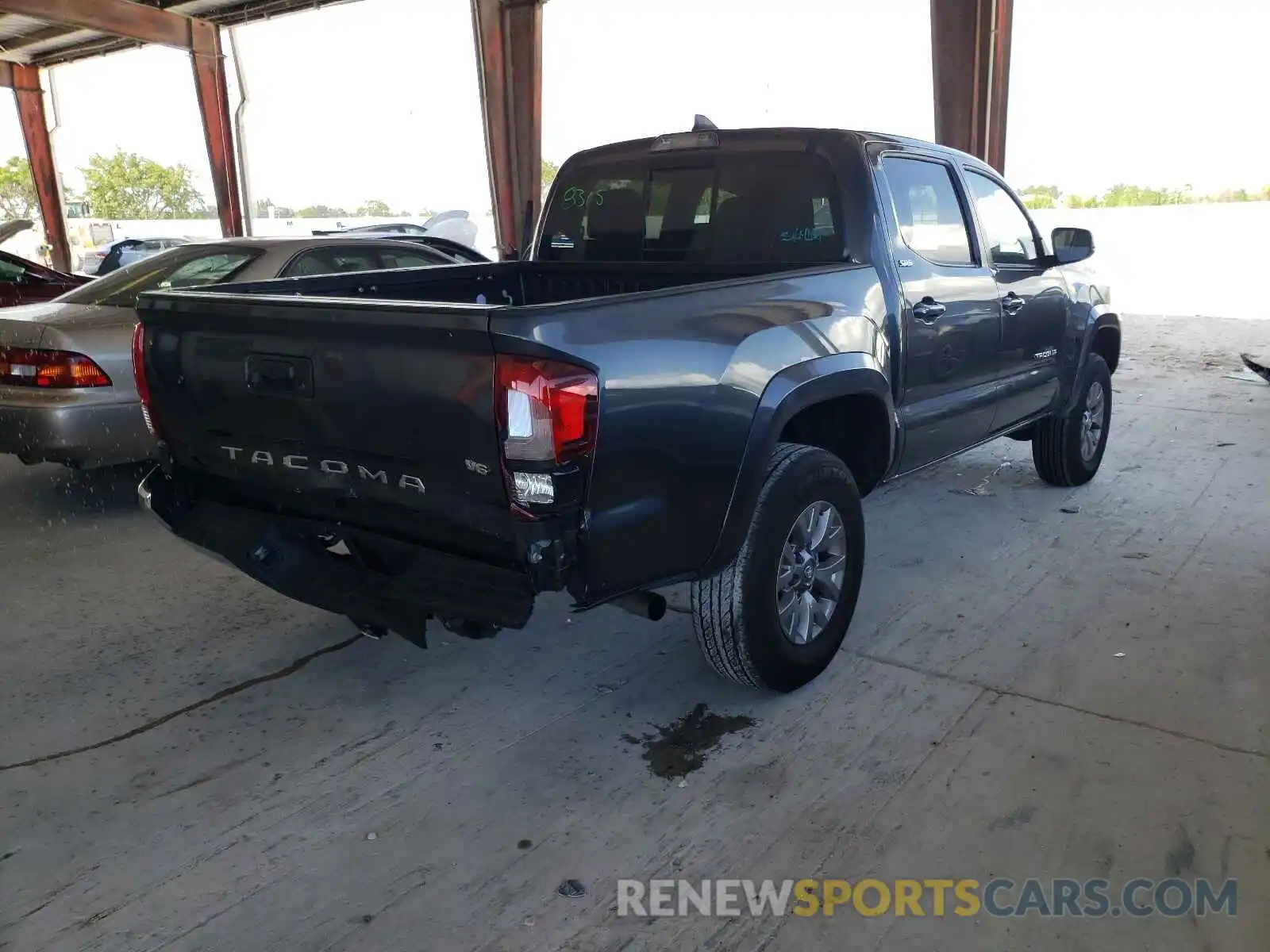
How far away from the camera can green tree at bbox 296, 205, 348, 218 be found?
→ 30469mm

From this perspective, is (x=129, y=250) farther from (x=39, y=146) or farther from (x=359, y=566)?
(x=359, y=566)

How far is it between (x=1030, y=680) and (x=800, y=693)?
2.73 ft

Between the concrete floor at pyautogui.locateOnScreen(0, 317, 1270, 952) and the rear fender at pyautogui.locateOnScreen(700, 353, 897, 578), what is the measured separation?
617 millimetres

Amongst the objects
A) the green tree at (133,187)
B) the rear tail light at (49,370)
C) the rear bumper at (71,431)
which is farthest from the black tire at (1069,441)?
the green tree at (133,187)

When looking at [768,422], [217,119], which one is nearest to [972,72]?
[768,422]

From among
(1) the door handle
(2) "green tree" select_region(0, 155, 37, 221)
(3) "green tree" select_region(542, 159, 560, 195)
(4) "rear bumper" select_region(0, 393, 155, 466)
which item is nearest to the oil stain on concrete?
(1) the door handle

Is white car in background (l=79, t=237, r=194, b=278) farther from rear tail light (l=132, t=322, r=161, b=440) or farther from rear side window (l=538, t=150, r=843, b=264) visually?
rear tail light (l=132, t=322, r=161, b=440)

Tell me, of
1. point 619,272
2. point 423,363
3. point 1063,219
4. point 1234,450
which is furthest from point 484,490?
point 1063,219

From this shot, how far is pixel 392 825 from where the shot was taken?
2664 millimetres

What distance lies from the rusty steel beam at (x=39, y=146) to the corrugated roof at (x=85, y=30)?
0.52 meters

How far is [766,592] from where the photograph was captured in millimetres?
3062

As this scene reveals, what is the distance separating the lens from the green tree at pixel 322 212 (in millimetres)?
30469

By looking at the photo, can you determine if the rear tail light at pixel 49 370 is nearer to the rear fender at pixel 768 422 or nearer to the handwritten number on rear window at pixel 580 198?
the handwritten number on rear window at pixel 580 198

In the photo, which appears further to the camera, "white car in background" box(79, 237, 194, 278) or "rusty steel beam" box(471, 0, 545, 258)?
"white car in background" box(79, 237, 194, 278)
